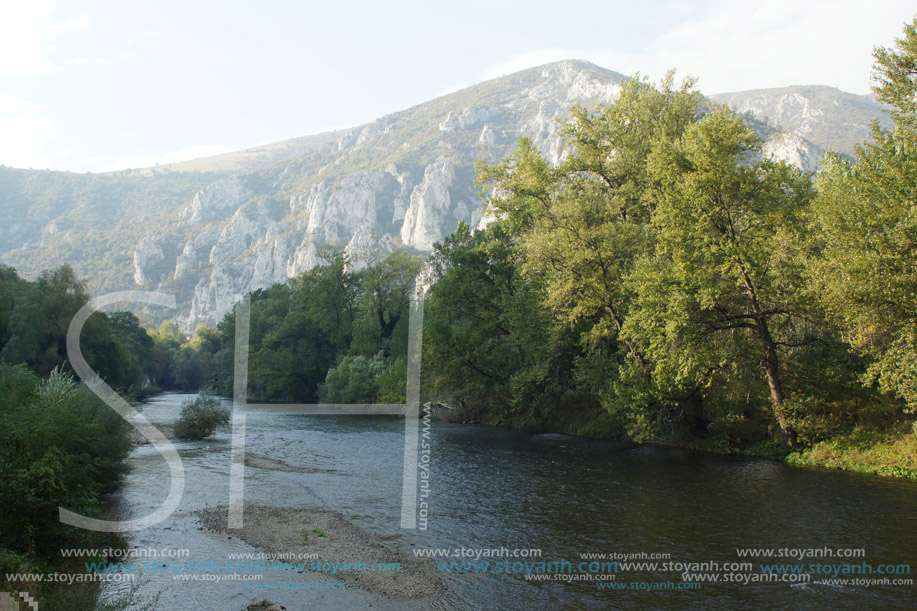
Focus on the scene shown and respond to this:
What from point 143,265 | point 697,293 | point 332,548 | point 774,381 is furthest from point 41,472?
point 143,265

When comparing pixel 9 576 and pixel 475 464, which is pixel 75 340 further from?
pixel 9 576

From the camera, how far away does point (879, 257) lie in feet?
60.4

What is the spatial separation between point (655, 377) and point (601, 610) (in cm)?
1654

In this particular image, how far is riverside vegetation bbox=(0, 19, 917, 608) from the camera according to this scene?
18.4 metres

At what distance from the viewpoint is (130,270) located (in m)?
189

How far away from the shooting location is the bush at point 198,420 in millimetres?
Answer: 33875

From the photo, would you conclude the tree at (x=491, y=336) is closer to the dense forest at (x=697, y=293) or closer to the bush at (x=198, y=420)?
the dense forest at (x=697, y=293)

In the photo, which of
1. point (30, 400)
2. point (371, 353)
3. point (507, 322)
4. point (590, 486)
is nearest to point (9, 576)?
point (30, 400)

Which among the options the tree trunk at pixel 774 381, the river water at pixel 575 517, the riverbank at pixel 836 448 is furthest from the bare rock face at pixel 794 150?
the river water at pixel 575 517

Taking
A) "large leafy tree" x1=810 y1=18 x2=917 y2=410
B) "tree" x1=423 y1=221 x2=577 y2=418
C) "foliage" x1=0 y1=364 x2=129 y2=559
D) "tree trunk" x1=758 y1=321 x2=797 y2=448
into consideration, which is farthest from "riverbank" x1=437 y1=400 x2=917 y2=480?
"foliage" x1=0 y1=364 x2=129 y2=559

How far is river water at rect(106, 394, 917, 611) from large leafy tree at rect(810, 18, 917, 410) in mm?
4539

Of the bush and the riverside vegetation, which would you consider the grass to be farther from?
the bush

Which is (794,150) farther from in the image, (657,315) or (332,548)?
(332,548)

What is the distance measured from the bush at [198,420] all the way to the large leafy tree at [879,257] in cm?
3144
